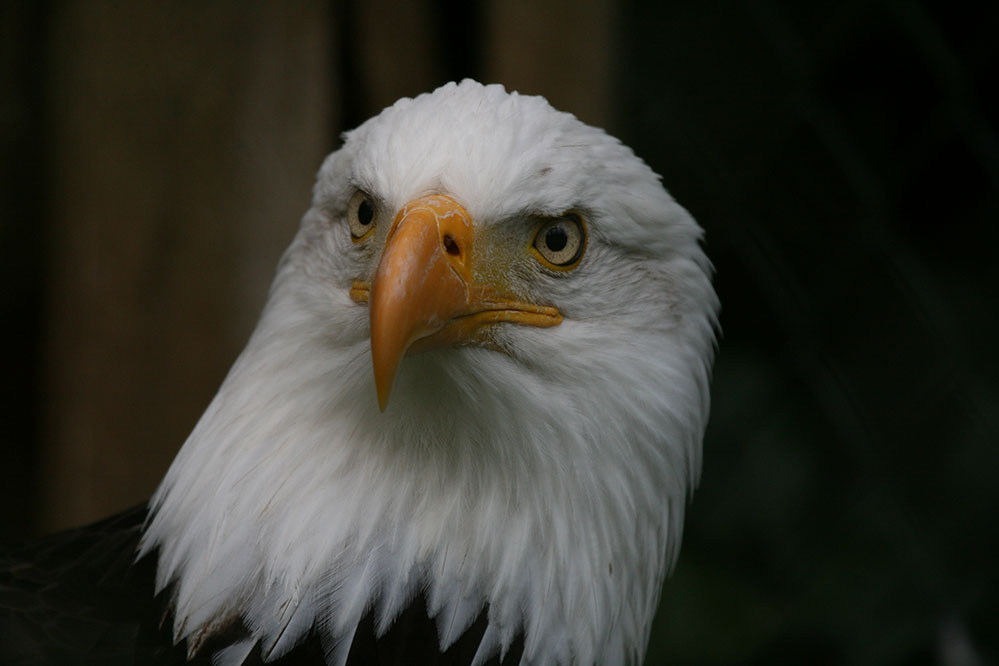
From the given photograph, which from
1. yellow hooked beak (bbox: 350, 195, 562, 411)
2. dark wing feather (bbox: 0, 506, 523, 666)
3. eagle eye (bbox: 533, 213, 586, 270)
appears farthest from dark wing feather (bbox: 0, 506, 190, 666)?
eagle eye (bbox: 533, 213, 586, 270)

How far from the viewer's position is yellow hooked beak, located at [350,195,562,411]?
92 centimetres

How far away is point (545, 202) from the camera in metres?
1.06

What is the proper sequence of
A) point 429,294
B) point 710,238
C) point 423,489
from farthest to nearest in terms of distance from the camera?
point 710,238, point 423,489, point 429,294

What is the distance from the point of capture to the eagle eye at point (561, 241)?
1.10m

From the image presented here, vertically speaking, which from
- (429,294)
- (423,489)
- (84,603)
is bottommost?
(84,603)

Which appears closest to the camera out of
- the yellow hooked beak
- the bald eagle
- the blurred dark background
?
the yellow hooked beak

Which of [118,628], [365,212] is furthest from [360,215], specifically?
[118,628]

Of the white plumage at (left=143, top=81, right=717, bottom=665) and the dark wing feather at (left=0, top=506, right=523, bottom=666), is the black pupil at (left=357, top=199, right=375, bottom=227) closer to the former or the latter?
the white plumage at (left=143, top=81, right=717, bottom=665)

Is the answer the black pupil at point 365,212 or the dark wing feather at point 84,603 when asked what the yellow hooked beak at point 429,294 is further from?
the dark wing feather at point 84,603

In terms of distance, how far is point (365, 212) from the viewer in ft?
3.63

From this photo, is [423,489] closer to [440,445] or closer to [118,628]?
[440,445]

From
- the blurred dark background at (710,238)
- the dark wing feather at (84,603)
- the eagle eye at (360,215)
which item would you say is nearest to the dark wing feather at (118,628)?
the dark wing feather at (84,603)

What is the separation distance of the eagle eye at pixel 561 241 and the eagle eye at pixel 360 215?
0.17 metres

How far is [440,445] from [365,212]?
246mm
